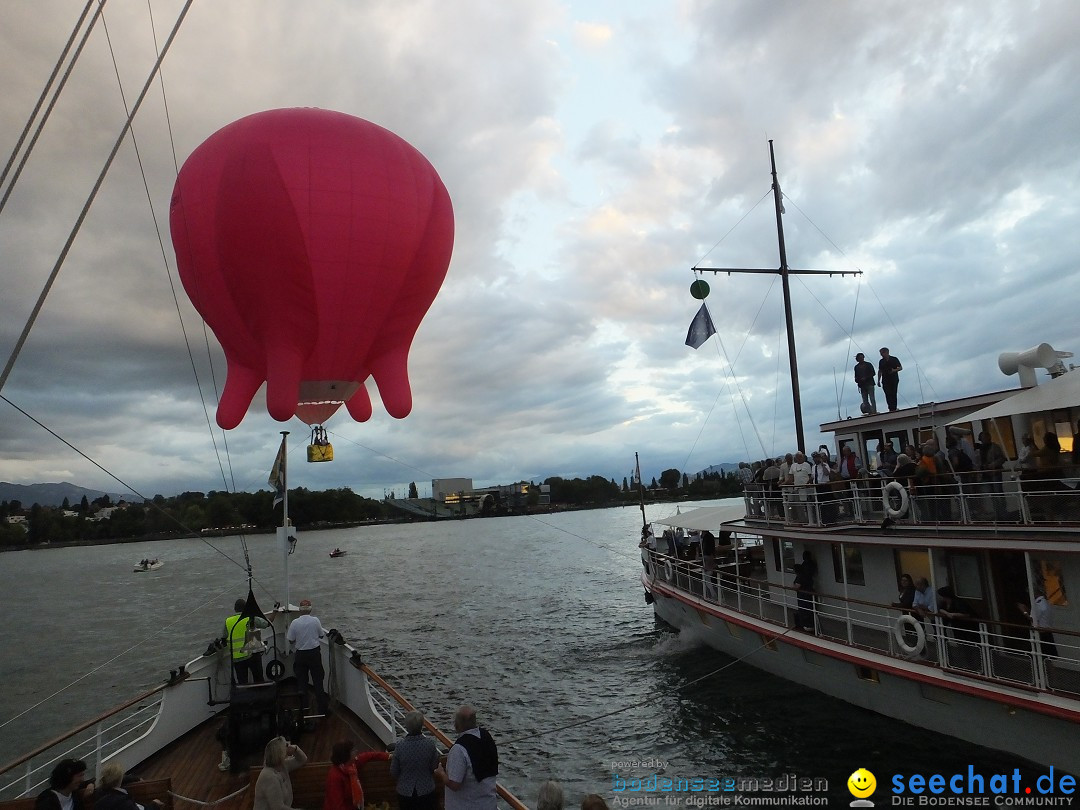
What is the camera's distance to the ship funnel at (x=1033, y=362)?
13742 millimetres

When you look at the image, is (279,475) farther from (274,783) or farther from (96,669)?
(96,669)

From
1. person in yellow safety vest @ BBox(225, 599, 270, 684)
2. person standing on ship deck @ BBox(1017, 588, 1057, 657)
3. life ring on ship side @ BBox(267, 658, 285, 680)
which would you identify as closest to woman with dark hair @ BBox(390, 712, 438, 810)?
life ring on ship side @ BBox(267, 658, 285, 680)

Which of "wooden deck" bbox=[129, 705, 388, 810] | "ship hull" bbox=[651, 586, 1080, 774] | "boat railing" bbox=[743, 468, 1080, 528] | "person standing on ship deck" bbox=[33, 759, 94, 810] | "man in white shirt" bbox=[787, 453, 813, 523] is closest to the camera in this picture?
"person standing on ship deck" bbox=[33, 759, 94, 810]

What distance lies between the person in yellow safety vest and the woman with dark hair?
577 cm

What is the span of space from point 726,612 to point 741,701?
2189mm

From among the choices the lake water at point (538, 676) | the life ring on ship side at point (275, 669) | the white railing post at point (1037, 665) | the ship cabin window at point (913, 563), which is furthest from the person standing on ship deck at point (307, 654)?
the ship cabin window at point (913, 563)

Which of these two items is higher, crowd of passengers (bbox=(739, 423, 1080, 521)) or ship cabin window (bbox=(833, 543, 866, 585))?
crowd of passengers (bbox=(739, 423, 1080, 521))

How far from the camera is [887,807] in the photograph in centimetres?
1081

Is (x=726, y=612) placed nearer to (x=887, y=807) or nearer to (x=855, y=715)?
(x=855, y=715)

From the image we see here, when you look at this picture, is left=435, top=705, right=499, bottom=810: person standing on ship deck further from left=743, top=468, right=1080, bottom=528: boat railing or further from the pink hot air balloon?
left=743, top=468, right=1080, bottom=528: boat railing

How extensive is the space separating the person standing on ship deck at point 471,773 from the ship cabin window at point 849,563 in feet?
36.7

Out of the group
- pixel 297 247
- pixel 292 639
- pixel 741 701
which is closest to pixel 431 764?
pixel 292 639

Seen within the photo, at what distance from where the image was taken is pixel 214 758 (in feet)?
30.8

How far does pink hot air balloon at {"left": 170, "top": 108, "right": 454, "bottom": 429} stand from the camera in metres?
9.67
